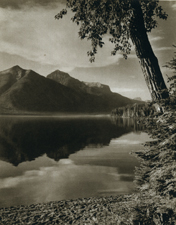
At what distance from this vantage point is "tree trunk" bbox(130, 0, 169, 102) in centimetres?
700

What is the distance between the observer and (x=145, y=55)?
716 cm

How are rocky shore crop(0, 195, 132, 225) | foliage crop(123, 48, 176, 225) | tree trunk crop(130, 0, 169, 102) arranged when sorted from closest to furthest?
foliage crop(123, 48, 176, 225), tree trunk crop(130, 0, 169, 102), rocky shore crop(0, 195, 132, 225)

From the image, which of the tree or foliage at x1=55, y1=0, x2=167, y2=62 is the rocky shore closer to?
the tree

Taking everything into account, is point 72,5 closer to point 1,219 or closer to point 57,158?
point 1,219

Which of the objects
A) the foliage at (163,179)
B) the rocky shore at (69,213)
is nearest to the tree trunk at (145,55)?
the foliage at (163,179)

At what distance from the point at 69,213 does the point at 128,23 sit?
913 cm

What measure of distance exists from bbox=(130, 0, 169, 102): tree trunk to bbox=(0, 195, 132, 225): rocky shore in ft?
18.2

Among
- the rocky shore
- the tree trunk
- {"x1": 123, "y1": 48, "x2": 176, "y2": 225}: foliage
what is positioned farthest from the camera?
the rocky shore

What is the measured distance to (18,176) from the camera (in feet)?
68.4

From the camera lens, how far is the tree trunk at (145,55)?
7.00 metres

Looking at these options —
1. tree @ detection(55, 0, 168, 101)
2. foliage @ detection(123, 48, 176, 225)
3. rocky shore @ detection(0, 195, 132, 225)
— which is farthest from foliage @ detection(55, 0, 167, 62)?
rocky shore @ detection(0, 195, 132, 225)

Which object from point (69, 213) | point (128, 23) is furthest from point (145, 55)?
point (69, 213)

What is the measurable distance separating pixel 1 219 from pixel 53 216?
2.54 meters

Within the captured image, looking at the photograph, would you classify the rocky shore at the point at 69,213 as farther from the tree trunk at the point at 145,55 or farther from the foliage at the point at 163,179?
the tree trunk at the point at 145,55
